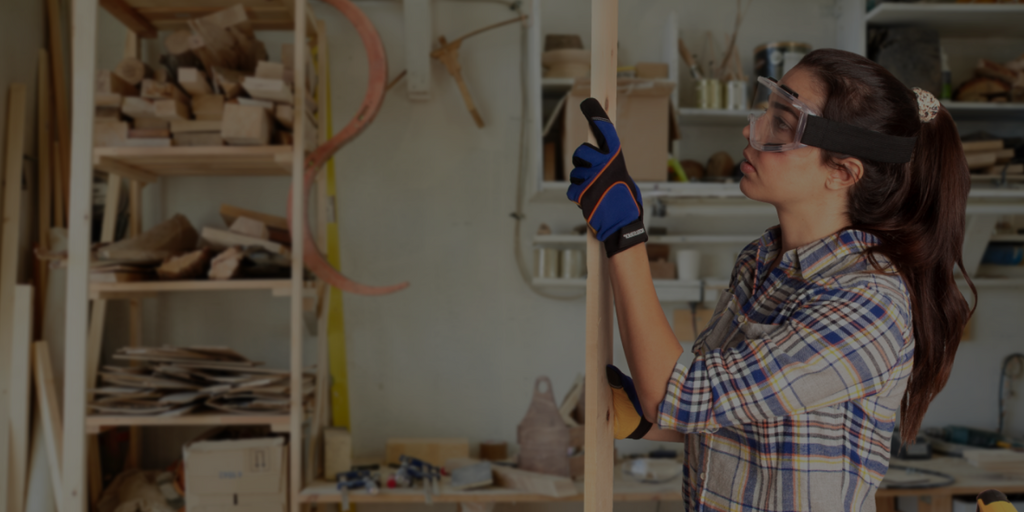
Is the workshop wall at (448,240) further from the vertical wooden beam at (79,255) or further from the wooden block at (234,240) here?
the vertical wooden beam at (79,255)

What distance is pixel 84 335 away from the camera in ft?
→ 6.11

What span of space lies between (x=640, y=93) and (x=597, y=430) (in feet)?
6.18

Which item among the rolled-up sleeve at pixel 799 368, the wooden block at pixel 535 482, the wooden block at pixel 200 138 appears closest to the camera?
the rolled-up sleeve at pixel 799 368

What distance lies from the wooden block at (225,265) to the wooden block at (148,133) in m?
0.48

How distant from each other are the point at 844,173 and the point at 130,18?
9.02 feet

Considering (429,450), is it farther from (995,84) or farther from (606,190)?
(995,84)

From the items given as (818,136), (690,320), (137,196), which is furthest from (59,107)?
(818,136)

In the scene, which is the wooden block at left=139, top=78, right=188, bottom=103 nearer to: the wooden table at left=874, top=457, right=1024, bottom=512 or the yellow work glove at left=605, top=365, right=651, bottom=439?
the yellow work glove at left=605, top=365, right=651, bottom=439

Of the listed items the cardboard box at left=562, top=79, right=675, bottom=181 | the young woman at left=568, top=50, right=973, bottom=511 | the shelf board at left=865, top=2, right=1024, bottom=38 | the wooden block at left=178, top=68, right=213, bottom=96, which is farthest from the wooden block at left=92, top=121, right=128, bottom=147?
the shelf board at left=865, top=2, right=1024, bottom=38

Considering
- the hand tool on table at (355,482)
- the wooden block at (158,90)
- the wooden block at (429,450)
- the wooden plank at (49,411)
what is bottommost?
the hand tool on table at (355,482)

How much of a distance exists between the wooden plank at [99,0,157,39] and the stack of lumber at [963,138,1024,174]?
3360 millimetres

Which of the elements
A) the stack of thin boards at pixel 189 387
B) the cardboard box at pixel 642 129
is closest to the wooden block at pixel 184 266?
the stack of thin boards at pixel 189 387

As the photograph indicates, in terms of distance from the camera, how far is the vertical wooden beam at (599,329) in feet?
3.02

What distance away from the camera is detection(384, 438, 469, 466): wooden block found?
2857mm
